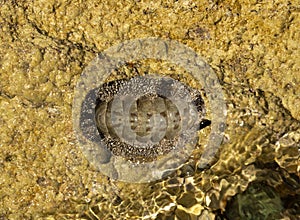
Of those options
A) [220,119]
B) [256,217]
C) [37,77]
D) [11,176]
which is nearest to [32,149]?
[11,176]

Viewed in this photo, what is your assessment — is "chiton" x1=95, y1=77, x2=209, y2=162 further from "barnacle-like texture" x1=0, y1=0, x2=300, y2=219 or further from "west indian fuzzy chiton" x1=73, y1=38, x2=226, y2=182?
"barnacle-like texture" x1=0, y1=0, x2=300, y2=219

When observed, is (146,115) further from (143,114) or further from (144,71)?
(144,71)

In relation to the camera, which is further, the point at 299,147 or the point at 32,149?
the point at 299,147

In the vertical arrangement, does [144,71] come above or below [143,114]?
above

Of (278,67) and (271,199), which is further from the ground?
(278,67)

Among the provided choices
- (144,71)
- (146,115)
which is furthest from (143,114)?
(144,71)

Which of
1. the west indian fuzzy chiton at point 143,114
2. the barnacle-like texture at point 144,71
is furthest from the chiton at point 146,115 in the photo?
the barnacle-like texture at point 144,71

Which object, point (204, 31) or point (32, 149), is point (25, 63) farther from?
point (204, 31)

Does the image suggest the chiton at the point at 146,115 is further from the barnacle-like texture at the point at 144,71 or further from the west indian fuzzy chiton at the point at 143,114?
the barnacle-like texture at the point at 144,71
